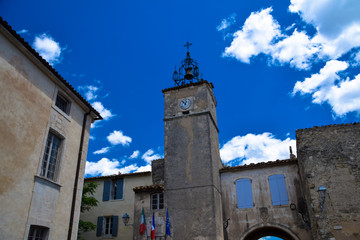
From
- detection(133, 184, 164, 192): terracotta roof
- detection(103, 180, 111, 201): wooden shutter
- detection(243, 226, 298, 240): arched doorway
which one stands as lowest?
detection(243, 226, 298, 240): arched doorway

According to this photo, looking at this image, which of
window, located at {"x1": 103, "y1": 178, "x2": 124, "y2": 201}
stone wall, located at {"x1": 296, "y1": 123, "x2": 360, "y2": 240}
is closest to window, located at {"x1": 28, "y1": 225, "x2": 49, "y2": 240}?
stone wall, located at {"x1": 296, "y1": 123, "x2": 360, "y2": 240}

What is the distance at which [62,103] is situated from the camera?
12.0m

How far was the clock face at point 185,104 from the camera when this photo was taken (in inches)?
778

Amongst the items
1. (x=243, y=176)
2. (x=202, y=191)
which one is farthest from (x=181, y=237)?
(x=243, y=176)

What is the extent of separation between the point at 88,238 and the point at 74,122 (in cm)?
1246

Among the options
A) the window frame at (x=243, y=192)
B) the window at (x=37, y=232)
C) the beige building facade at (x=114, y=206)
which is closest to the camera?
the window at (x=37, y=232)

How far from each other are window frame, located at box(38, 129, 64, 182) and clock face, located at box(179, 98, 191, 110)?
9726 millimetres

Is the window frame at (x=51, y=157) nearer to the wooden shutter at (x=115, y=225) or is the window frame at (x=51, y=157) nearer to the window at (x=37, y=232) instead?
the window at (x=37, y=232)

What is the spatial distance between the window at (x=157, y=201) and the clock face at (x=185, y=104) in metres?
5.67

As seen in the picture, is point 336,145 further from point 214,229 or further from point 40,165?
point 40,165

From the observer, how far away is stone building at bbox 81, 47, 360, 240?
46.6 feet

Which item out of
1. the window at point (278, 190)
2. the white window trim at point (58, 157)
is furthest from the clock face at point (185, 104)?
the white window trim at point (58, 157)

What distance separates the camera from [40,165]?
32.5 ft

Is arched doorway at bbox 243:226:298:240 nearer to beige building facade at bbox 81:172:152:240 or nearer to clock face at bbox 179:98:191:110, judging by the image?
beige building facade at bbox 81:172:152:240
